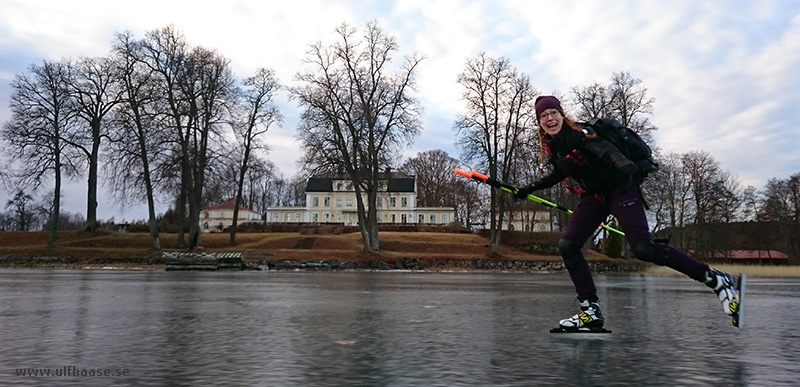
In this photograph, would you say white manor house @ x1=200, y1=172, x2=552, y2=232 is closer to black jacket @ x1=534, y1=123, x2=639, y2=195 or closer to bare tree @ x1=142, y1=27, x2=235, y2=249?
bare tree @ x1=142, y1=27, x2=235, y2=249

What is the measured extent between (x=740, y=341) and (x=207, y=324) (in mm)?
4629

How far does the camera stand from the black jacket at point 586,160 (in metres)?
4.96

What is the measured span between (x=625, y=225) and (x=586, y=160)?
24.1 inches

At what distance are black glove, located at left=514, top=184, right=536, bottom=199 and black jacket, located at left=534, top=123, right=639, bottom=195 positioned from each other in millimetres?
619

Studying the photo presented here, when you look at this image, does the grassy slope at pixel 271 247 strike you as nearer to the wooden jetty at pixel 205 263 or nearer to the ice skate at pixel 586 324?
the wooden jetty at pixel 205 263

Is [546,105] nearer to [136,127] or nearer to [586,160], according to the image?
[586,160]

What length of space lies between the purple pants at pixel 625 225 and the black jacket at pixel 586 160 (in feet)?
0.38

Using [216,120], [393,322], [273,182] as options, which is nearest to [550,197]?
[216,120]

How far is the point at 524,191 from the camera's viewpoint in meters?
6.07

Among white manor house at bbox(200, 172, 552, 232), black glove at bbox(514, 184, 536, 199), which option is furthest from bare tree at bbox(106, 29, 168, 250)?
white manor house at bbox(200, 172, 552, 232)

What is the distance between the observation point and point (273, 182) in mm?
110562

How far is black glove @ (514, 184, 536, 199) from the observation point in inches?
235

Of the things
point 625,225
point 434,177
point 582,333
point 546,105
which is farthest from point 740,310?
point 434,177

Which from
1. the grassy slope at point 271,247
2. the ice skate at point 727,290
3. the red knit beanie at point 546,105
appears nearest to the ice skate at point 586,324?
the ice skate at point 727,290
